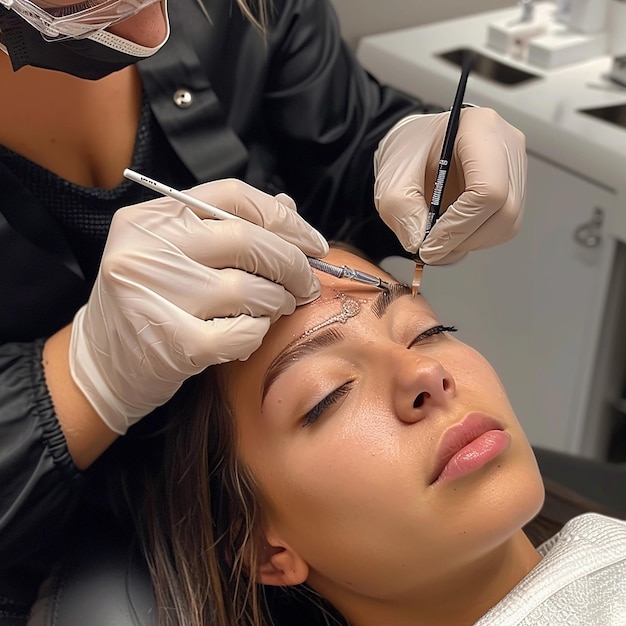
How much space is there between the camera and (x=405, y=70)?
2070 millimetres

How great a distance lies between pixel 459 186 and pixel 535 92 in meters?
0.85

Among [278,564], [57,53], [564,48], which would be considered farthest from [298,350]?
[564,48]

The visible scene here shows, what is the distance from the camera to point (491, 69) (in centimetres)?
206

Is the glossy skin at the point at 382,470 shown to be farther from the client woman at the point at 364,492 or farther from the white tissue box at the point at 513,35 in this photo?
the white tissue box at the point at 513,35

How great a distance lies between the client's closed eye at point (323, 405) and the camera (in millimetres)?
1010

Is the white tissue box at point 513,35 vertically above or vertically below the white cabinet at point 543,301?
above

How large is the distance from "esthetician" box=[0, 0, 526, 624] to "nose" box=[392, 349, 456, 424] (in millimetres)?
164

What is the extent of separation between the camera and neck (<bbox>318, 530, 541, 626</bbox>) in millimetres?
1039

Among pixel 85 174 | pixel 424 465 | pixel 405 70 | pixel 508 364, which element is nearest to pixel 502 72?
pixel 405 70

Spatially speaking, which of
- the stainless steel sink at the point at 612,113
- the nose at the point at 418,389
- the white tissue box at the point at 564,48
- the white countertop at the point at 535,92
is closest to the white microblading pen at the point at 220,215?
the nose at the point at 418,389

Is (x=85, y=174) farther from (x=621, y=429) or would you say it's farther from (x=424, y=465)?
(x=621, y=429)

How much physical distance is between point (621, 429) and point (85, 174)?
5.25 ft

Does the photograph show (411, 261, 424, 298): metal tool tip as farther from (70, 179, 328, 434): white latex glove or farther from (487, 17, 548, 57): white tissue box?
(487, 17, 548, 57): white tissue box

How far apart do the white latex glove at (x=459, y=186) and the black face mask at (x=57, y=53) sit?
39 cm
